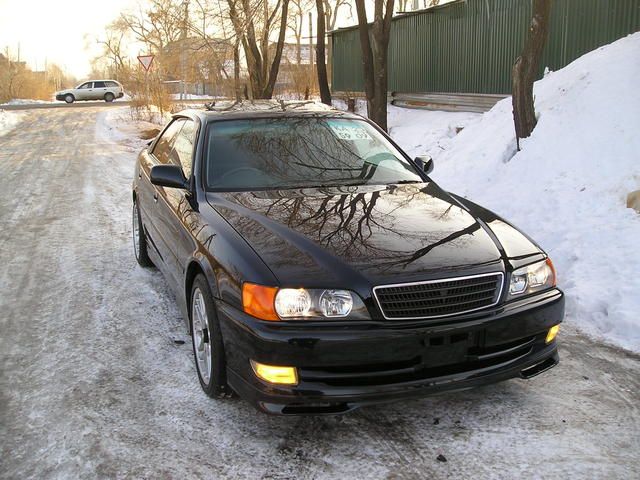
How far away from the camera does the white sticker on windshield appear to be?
4.70 meters

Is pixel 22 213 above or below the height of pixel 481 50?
below

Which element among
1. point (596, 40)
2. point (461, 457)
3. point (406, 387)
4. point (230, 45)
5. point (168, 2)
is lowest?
point (461, 457)

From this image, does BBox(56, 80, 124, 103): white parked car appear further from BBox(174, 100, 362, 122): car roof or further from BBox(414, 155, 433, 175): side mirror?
BBox(414, 155, 433, 175): side mirror

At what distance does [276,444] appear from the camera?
119 inches

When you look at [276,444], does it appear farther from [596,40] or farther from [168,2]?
[168,2]

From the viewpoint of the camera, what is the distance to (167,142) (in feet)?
17.7

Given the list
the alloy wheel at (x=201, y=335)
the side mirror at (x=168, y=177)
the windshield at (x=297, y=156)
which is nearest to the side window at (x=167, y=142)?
the windshield at (x=297, y=156)

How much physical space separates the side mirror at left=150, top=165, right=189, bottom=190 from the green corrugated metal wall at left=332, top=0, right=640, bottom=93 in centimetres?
945

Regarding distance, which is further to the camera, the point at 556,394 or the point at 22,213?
the point at 22,213

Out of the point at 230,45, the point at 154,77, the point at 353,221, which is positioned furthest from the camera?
the point at 154,77

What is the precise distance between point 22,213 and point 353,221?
6.52 m

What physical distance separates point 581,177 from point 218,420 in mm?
5334

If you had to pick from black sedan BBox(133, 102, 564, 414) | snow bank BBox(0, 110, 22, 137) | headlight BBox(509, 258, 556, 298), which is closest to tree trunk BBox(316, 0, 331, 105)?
snow bank BBox(0, 110, 22, 137)

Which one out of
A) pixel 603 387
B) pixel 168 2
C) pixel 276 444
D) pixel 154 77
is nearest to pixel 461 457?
pixel 276 444
